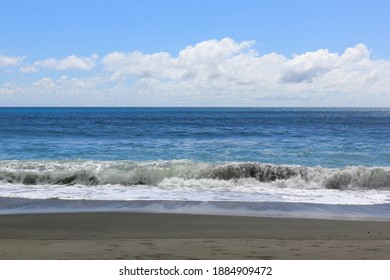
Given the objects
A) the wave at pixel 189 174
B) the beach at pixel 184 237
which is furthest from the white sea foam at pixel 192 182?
the beach at pixel 184 237

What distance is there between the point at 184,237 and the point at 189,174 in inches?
386

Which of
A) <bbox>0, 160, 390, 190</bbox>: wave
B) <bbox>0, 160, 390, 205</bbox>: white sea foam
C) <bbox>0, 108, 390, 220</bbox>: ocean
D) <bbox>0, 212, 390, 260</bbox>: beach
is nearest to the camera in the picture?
<bbox>0, 212, 390, 260</bbox>: beach

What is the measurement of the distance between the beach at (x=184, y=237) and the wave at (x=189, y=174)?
636 cm

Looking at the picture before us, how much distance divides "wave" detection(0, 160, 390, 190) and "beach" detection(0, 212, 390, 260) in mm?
6360

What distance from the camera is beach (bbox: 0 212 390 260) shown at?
6715 mm

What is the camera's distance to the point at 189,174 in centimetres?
1822

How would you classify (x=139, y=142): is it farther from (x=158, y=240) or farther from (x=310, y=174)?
(x=158, y=240)

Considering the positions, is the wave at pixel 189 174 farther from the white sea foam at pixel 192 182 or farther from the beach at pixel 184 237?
the beach at pixel 184 237

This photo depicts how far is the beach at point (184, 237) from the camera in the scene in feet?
22.0

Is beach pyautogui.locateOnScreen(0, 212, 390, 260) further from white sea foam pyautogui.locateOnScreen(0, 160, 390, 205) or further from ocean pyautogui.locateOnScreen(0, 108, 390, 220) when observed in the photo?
white sea foam pyautogui.locateOnScreen(0, 160, 390, 205)

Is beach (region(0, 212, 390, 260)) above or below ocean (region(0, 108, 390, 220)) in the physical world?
above

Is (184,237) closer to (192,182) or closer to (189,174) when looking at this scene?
(192,182)

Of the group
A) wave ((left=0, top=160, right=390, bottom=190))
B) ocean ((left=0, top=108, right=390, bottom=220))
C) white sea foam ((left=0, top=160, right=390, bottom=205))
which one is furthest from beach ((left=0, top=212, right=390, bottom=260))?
wave ((left=0, top=160, right=390, bottom=190))
